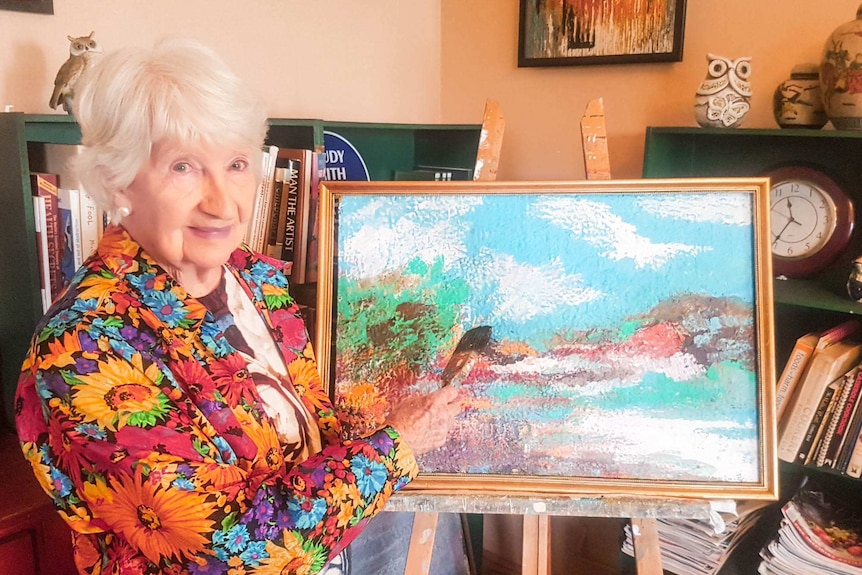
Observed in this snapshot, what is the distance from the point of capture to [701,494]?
3.77 feet

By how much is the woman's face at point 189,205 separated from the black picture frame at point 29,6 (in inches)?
23.9

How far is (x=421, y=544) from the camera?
4.15 ft

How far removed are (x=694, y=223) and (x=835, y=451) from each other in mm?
624

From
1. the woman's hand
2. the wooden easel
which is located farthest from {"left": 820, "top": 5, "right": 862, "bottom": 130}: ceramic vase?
the woman's hand

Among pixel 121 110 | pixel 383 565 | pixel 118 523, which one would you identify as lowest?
pixel 383 565

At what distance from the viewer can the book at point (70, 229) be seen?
121cm

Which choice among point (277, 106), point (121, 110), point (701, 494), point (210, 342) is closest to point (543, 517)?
point (701, 494)

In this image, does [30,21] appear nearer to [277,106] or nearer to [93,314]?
[277,106]

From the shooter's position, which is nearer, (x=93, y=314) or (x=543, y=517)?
(x=93, y=314)

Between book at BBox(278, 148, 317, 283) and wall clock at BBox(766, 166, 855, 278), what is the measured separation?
40.0 inches

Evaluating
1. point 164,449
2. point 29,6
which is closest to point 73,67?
point 29,6

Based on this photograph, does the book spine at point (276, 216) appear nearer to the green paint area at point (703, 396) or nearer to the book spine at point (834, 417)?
the green paint area at point (703, 396)

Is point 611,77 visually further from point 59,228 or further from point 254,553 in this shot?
point 254,553

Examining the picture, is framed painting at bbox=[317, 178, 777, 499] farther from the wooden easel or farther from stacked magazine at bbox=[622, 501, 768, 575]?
stacked magazine at bbox=[622, 501, 768, 575]
